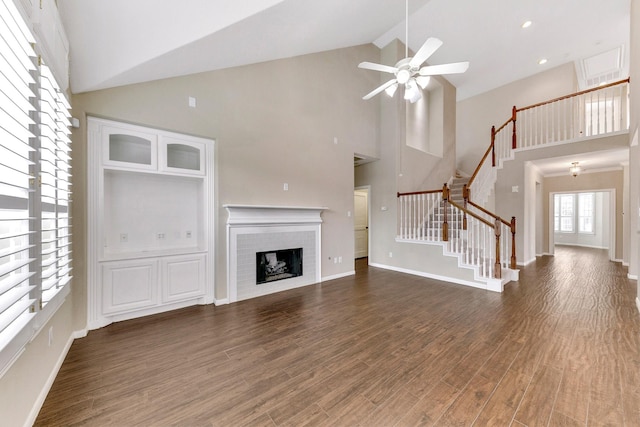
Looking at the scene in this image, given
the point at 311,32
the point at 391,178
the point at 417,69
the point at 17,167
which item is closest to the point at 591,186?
the point at 391,178

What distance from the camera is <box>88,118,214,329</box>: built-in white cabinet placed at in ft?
9.07

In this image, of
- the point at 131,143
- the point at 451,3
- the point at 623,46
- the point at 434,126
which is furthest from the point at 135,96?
the point at 623,46

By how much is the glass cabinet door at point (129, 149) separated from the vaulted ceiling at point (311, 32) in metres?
0.51

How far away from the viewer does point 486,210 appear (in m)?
4.36

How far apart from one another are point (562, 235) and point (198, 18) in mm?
14062

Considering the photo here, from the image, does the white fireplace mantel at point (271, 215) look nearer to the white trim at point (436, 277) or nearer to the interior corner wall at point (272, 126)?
the interior corner wall at point (272, 126)

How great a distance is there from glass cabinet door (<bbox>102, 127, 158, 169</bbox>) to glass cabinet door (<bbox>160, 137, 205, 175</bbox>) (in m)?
0.11

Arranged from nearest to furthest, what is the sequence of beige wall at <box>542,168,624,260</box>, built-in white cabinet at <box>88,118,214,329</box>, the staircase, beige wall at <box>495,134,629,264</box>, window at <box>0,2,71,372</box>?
window at <box>0,2,71,372</box>, built-in white cabinet at <box>88,118,214,329</box>, the staircase, beige wall at <box>495,134,629,264</box>, beige wall at <box>542,168,624,260</box>

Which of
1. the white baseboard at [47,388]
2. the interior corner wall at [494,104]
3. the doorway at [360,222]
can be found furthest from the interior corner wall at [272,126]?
the interior corner wall at [494,104]

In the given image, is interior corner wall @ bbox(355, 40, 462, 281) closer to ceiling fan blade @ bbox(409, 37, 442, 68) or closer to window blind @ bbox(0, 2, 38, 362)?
ceiling fan blade @ bbox(409, 37, 442, 68)

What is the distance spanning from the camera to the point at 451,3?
4.79m

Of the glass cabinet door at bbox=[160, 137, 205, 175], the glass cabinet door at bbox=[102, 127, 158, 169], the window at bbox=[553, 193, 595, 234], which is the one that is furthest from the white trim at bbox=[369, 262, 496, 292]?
the window at bbox=[553, 193, 595, 234]

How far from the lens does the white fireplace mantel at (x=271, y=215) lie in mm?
3666

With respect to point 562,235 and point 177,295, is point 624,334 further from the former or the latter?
point 562,235
